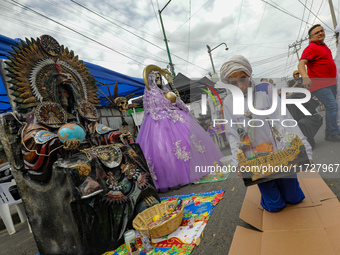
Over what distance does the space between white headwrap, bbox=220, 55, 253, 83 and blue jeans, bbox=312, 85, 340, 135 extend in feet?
7.83

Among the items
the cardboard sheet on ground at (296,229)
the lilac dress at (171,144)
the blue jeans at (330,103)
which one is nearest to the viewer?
the cardboard sheet on ground at (296,229)

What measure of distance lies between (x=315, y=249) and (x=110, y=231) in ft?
5.83

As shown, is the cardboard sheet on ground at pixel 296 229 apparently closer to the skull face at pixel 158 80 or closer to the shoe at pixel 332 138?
the shoe at pixel 332 138

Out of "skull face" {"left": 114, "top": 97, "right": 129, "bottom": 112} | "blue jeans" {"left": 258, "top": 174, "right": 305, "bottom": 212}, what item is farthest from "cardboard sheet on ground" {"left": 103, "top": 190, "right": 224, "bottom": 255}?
"skull face" {"left": 114, "top": 97, "right": 129, "bottom": 112}

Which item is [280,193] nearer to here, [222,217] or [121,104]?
[222,217]

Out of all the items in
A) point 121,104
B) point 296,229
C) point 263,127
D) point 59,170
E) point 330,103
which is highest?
point 121,104

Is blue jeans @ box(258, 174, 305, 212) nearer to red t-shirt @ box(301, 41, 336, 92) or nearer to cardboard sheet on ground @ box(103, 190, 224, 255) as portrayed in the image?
cardboard sheet on ground @ box(103, 190, 224, 255)

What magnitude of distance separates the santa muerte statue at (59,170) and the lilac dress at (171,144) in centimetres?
74

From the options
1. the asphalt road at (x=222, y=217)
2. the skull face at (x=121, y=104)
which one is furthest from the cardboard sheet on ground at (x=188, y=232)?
the skull face at (x=121, y=104)

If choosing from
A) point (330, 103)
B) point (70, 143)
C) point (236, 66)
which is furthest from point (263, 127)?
point (330, 103)

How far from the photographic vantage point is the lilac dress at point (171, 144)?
10.7ft

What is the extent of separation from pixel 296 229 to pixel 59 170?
6.94 feet

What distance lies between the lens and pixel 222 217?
1.97m

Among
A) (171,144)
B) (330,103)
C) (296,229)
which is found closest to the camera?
(296,229)
